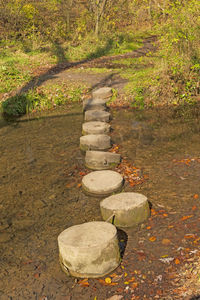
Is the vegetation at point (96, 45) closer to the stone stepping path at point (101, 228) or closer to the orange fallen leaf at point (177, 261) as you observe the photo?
the stone stepping path at point (101, 228)

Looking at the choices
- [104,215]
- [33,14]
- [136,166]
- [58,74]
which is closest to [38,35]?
[33,14]

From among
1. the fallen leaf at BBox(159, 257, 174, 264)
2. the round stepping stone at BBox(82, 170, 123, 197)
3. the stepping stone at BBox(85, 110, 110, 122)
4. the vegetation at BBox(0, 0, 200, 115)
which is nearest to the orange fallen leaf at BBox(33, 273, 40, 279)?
the fallen leaf at BBox(159, 257, 174, 264)

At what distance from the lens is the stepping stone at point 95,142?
7.62 metres

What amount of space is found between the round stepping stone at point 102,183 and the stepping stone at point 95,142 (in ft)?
5.45

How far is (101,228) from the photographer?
4168 mm

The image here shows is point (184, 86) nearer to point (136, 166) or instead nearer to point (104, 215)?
point (136, 166)

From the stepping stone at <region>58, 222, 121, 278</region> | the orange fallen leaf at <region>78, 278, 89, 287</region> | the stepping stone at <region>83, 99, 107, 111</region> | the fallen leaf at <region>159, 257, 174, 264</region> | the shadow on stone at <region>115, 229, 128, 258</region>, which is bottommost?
the orange fallen leaf at <region>78, 278, 89, 287</region>

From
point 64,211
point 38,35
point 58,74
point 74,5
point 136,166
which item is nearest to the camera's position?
Answer: point 64,211

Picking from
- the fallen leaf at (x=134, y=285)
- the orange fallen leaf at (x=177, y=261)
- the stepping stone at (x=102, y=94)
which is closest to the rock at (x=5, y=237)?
the fallen leaf at (x=134, y=285)

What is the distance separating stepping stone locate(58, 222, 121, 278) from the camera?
12.6 ft

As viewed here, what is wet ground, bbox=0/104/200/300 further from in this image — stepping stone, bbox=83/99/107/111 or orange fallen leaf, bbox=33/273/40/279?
stepping stone, bbox=83/99/107/111

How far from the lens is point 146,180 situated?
6.26 meters

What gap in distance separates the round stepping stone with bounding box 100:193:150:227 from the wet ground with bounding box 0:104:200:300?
14 centimetres

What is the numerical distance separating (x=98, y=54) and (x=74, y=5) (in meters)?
7.20
